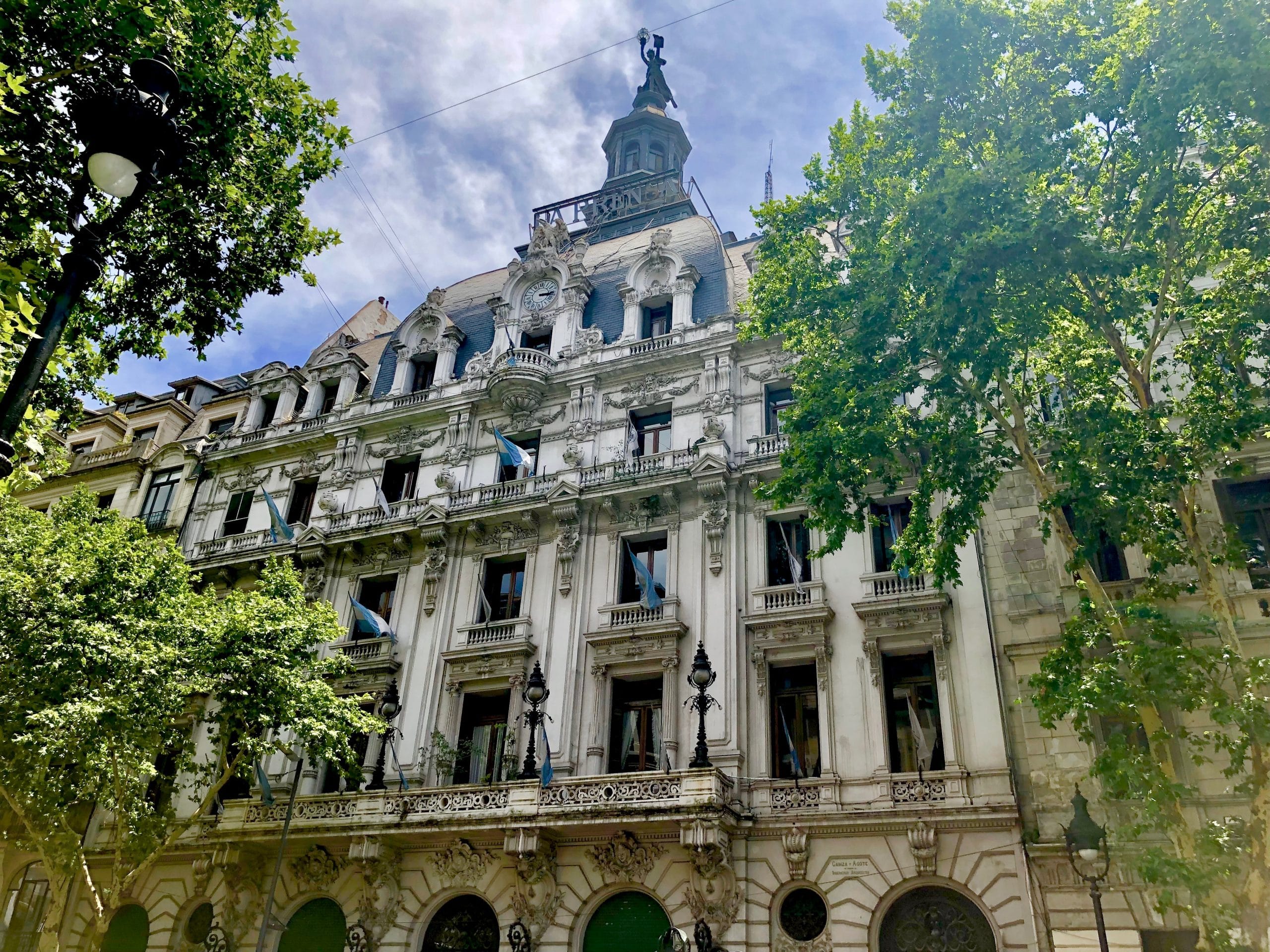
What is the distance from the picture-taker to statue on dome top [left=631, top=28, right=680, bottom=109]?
165 feet

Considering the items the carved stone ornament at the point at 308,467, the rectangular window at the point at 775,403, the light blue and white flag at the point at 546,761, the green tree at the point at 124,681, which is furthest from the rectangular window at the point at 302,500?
the rectangular window at the point at 775,403

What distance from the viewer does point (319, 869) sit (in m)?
23.8

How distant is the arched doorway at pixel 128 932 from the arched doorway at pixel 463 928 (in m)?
9.49

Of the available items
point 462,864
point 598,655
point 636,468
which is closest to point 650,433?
point 636,468

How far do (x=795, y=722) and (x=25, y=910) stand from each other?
81.9ft

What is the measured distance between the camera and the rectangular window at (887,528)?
23.1 meters

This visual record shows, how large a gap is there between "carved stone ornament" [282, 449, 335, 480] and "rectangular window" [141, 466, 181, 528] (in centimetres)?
539

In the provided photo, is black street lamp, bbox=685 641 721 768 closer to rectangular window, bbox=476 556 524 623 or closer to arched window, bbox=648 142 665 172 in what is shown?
rectangular window, bbox=476 556 524 623

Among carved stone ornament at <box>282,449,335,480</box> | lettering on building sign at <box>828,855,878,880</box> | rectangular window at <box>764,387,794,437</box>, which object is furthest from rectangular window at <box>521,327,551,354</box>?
lettering on building sign at <box>828,855,878,880</box>

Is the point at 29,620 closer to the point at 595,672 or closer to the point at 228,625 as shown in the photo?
the point at 228,625

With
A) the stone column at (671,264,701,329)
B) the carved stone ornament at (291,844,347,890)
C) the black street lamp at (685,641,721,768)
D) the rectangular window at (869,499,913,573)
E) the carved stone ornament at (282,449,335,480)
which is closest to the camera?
the black street lamp at (685,641,721,768)

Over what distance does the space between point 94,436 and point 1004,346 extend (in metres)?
38.3

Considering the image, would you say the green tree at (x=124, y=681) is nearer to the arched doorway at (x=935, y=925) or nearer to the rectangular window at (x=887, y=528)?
the arched doorway at (x=935, y=925)

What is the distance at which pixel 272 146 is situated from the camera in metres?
16.6
